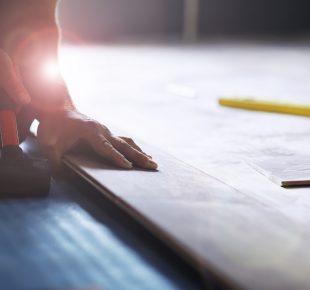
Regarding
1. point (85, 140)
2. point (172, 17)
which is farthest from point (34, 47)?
Answer: point (172, 17)

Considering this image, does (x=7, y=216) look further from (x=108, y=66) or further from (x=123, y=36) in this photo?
(x=123, y=36)

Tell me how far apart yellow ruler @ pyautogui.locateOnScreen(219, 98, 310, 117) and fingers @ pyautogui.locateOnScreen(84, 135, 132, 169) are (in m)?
1.20

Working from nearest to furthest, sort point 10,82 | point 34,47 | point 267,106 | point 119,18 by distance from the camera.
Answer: point 10,82 < point 34,47 < point 267,106 < point 119,18

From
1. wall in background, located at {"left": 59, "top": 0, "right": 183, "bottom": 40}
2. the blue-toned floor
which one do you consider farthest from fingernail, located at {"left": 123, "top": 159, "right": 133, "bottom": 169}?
wall in background, located at {"left": 59, "top": 0, "right": 183, "bottom": 40}

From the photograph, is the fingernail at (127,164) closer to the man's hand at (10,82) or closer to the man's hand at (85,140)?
the man's hand at (85,140)

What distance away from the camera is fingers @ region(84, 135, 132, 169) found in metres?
1.61

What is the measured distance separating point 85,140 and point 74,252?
0.51 metres

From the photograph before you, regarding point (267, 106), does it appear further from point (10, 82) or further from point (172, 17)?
point (172, 17)

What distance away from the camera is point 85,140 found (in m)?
1.67

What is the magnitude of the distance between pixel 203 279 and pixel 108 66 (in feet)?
10.8

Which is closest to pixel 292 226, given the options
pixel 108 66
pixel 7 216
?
pixel 7 216

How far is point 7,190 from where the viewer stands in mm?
1491

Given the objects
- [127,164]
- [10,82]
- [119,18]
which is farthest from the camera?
[119,18]

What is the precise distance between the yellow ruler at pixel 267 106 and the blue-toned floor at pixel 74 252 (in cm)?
137
